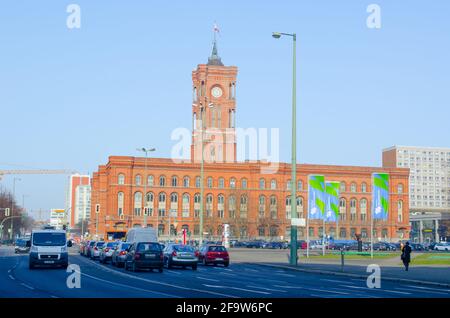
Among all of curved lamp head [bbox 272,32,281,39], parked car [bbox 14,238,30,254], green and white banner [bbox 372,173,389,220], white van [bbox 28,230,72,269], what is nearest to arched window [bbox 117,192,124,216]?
parked car [bbox 14,238,30,254]

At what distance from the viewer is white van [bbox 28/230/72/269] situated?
1403 inches

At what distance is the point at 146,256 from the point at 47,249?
612cm

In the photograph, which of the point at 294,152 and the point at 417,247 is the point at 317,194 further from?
the point at 417,247

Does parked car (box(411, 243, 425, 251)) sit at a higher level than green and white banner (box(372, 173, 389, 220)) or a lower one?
lower

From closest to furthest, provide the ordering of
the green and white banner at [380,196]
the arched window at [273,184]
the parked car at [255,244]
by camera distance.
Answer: the green and white banner at [380,196]
the parked car at [255,244]
the arched window at [273,184]

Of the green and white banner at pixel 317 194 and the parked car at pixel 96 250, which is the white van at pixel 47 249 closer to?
the parked car at pixel 96 250

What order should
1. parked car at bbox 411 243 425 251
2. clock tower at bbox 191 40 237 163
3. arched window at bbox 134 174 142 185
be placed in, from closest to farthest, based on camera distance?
parked car at bbox 411 243 425 251 < arched window at bbox 134 174 142 185 < clock tower at bbox 191 40 237 163

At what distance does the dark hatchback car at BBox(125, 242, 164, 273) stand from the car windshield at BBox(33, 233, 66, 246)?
4.71m

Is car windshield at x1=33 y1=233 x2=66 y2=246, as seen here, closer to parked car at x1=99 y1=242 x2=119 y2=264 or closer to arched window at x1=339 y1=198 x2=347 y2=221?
parked car at x1=99 y1=242 x2=119 y2=264

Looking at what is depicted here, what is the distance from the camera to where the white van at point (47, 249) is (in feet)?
117

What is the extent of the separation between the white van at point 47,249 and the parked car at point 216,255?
10834mm

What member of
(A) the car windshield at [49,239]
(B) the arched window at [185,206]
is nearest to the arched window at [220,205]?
(B) the arched window at [185,206]

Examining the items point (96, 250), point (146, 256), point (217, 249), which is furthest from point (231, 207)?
point (146, 256)
